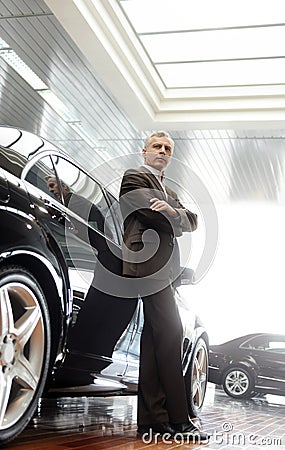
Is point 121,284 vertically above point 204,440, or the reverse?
point 121,284

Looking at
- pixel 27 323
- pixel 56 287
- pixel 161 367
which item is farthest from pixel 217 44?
pixel 27 323

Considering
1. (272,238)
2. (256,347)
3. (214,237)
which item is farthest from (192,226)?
(272,238)

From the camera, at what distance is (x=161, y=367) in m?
2.42

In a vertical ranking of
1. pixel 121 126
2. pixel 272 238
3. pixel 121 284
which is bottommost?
pixel 121 284

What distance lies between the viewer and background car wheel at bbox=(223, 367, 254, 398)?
6884mm

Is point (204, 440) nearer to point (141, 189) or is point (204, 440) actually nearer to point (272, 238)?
point (141, 189)

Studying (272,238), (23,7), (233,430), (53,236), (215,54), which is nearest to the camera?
(53,236)

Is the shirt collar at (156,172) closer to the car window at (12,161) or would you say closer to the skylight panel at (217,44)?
the car window at (12,161)

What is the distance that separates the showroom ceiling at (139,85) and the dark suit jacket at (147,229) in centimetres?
216

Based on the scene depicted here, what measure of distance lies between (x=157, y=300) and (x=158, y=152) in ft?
2.31

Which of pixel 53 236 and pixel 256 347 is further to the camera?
pixel 256 347

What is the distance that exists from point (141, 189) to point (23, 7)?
3681 millimetres

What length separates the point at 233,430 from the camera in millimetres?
3078

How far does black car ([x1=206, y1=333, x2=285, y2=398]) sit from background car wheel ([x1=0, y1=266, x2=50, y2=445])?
5122mm
